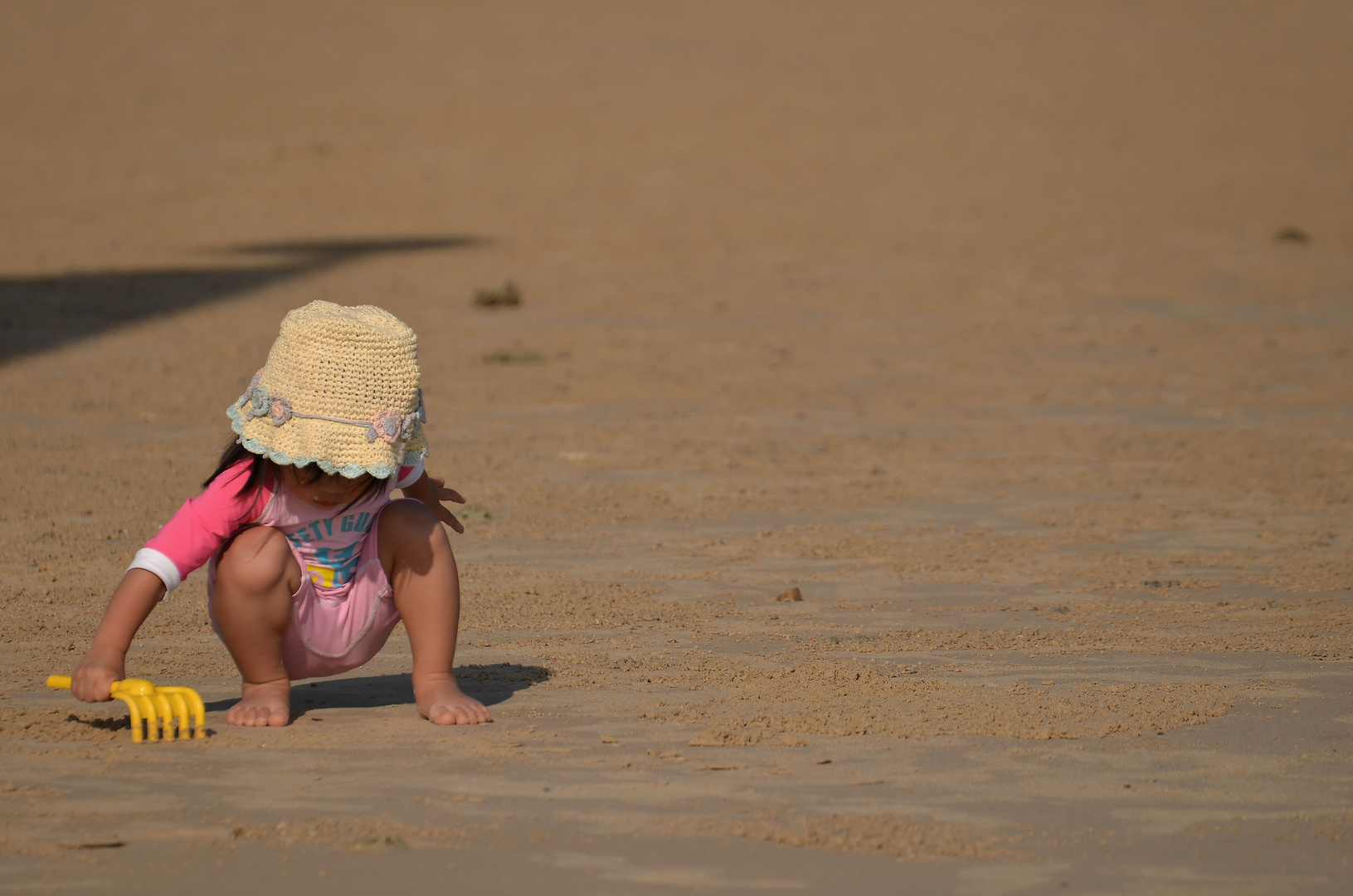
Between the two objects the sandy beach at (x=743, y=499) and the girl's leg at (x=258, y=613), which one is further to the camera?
the girl's leg at (x=258, y=613)

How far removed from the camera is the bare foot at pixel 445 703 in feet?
12.3

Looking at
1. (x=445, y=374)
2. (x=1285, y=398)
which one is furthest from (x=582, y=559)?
(x=1285, y=398)

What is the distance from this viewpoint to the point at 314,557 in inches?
147

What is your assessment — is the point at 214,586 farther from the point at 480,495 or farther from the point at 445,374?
the point at 445,374

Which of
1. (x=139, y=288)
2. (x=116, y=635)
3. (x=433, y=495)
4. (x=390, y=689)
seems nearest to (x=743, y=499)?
(x=390, y=689)

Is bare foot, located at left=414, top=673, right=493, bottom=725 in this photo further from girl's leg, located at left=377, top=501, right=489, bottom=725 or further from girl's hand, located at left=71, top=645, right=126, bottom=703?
girl's hand, located at left=71, top=645, right=126, bottom=703

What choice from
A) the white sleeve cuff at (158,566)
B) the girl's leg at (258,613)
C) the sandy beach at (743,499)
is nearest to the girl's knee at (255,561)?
the girl's leg at (258,613)

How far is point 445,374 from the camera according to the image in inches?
366

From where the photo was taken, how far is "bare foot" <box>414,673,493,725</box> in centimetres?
375

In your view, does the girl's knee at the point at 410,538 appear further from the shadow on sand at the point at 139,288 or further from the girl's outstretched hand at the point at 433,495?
the shadow on sand at the point at 139,288

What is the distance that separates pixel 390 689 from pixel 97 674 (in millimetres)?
885

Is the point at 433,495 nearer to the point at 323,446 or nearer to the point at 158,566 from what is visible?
the point at 323,446

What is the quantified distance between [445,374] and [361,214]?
7.92 m

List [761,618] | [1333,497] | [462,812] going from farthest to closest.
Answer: [1333,497] → [761,618] → [462,812]
